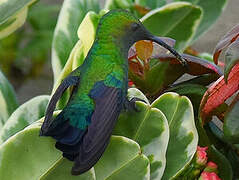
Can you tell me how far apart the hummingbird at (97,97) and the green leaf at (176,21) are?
0.19 m

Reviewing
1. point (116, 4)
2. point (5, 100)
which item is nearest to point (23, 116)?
point (5, 100)

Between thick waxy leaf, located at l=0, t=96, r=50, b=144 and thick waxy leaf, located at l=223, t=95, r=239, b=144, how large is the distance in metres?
0.26

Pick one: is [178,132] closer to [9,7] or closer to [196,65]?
[196,65]

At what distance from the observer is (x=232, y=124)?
0.65 m

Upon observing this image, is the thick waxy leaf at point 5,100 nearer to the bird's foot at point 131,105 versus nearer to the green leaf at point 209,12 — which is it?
the bird's foot at point 131,105

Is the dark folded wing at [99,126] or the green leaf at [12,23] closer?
the dark folded wing at [99,126]

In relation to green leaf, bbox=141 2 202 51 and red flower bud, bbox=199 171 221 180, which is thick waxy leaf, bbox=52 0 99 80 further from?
red flower bud, bbox=199 171 221 180

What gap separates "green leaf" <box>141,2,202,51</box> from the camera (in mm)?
903

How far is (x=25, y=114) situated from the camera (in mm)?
778

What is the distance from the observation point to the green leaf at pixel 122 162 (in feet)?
2.04

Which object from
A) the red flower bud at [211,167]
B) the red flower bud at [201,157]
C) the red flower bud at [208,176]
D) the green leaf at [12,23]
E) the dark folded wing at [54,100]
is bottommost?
the red flower bud at [211,167]

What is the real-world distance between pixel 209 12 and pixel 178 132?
0.45 meters

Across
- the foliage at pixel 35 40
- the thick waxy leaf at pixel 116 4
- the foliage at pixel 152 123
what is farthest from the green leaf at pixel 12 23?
the foliage at pixel 35 40

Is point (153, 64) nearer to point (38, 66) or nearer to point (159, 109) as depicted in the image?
point (159, 109)
